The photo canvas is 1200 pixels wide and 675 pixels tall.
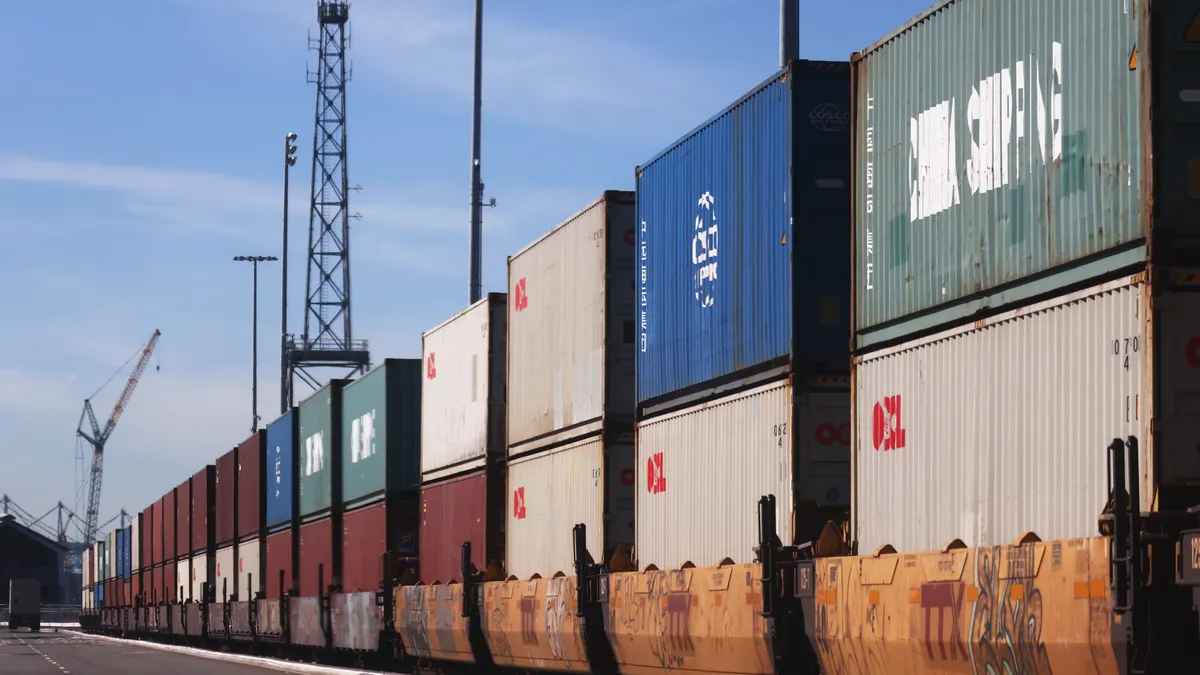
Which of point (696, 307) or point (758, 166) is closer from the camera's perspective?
point (758, 166)

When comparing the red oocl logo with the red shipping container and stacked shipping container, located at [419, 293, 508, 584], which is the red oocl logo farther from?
the red shipping container

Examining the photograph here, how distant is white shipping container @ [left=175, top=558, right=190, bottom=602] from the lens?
6725 centimetres

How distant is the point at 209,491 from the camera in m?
60.2

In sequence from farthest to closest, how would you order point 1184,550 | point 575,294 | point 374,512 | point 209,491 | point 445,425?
point 209,491 < point 374,512 < point 445,425 < point 575,294 < point 1184,550

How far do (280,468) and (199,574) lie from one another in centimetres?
1863

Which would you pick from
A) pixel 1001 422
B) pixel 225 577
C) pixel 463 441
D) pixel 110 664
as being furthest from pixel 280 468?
pixel 1001 422

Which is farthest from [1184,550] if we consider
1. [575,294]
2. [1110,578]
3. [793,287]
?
[575,294]

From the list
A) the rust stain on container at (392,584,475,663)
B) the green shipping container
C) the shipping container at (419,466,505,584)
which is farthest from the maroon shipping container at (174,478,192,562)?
the shipping container at (419,466,505,584)

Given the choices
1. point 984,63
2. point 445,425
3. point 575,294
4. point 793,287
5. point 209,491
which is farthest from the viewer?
point 209,491

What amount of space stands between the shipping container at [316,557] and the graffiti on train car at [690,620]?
60.4ft

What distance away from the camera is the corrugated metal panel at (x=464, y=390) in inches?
1195

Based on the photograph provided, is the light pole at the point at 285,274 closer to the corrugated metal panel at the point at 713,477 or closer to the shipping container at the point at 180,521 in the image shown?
the shipping container at the point at 180,521

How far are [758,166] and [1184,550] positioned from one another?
8.28 metres

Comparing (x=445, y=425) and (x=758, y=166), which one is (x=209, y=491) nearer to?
(x=445, y=425)
